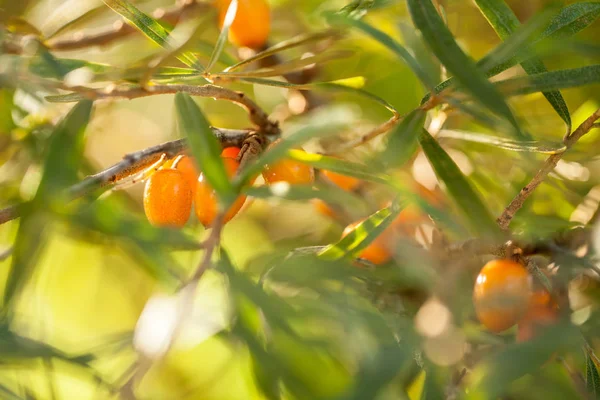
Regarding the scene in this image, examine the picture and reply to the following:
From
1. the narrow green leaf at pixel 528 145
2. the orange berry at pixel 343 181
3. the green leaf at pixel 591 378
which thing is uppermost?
the narrow green leaf at pixel 528 145

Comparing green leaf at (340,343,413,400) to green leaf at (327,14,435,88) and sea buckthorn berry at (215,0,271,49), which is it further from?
A: sea buckthorn berry at (215,0,271,49)

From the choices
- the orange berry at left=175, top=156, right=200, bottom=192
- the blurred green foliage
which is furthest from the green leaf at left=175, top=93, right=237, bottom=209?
the orange berry at left=175, top=156, right=200, bottom=192

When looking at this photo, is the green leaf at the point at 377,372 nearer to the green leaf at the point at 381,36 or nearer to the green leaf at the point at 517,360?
the green leaf at the point at 517,360

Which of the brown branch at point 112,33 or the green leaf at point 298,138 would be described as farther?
the brown branch at point 112,33

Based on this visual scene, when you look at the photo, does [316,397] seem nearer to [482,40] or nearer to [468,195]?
[468,195]

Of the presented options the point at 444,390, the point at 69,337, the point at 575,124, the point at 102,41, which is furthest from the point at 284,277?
the point at 69,337

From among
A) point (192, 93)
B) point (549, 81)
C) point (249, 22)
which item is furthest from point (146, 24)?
point (549, 81)

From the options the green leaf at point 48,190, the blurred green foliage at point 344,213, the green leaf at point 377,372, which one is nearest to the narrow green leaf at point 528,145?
the blurred green foliage at point 344,213

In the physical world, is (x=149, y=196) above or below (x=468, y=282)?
above
